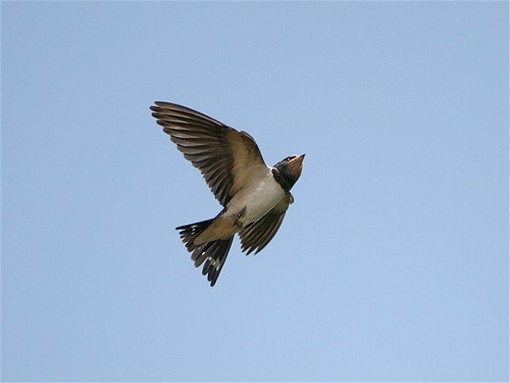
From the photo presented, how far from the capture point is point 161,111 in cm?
1324

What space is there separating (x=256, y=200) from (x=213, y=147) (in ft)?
2.46

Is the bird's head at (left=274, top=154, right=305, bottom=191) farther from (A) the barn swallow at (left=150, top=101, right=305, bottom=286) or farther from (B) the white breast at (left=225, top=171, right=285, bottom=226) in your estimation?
(B) the white breast at (left=225, top=171, right=285, bottom=226)

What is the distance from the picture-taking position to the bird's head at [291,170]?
531 inches

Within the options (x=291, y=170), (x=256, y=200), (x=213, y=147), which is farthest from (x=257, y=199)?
(x=213, y=147)

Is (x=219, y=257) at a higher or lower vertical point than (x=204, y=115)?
lower

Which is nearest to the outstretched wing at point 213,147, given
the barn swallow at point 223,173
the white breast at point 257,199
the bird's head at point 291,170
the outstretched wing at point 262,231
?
the barn swallow at point 223,173

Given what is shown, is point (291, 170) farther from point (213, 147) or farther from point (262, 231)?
point (262, 231)

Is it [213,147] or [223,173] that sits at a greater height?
[213,147]

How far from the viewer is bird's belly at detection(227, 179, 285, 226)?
528 inches

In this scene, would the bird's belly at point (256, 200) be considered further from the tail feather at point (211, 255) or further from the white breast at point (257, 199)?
the tail feather at point (211, 255)

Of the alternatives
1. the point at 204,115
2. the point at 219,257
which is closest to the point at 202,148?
the point at 204,115

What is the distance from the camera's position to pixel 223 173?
44.8 feet

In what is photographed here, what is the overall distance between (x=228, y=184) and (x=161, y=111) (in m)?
1.14

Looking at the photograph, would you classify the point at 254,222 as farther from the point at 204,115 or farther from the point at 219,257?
the point at 204,115
